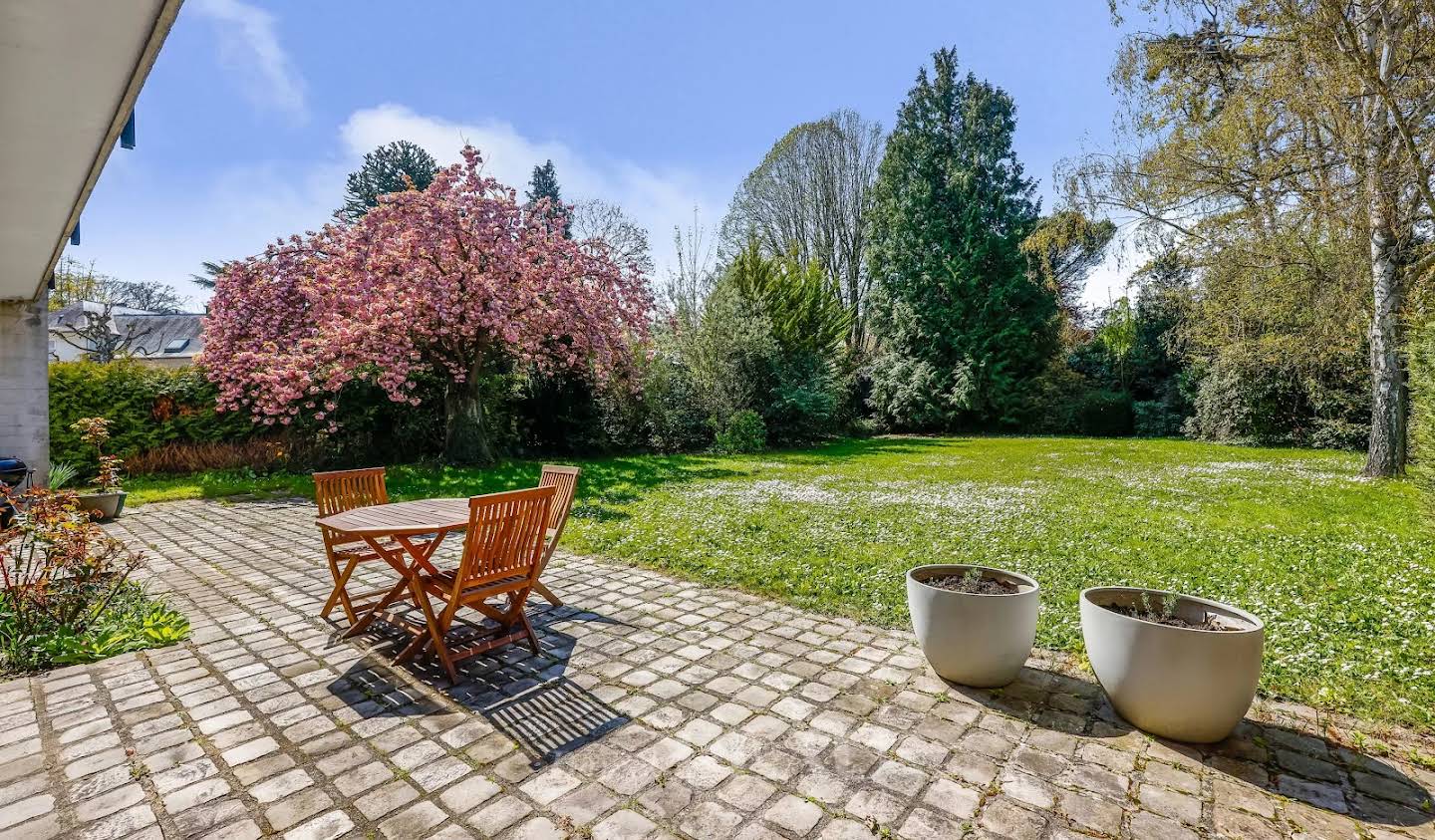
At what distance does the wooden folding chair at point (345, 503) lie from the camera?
402 cm

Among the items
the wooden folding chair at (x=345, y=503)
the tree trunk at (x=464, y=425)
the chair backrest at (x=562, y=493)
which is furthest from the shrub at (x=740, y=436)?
the wooden folding chair at (x=345, y=503)

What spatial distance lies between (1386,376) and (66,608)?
16.8m

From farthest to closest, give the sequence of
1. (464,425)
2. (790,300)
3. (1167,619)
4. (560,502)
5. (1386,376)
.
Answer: (790,300) → (464,425) → (1386,376) → (560,502) → (1167,619)

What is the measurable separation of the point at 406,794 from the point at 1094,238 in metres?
15.6

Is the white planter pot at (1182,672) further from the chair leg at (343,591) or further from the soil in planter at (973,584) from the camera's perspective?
the chair leg at (343,591)

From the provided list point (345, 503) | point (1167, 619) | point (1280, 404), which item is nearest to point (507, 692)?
point (345, 503)

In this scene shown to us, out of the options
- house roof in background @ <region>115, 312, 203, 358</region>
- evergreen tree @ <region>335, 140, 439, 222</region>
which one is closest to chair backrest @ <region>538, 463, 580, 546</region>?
evergreen tree @ <region>335, 140, 439, 222</region>

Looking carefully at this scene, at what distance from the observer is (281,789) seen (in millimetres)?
2367

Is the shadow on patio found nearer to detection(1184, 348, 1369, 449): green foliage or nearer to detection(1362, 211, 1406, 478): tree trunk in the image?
detection(1362, 211, 1406, 478): tree trunk

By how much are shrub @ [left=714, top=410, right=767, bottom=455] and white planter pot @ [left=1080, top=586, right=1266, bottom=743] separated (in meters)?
14.0

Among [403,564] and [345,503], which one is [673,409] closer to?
[345,503]

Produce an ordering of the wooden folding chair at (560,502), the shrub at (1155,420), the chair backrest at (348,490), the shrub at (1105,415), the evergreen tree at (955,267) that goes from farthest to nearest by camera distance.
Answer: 1. the evergreen tree at (955,267)
2. the shrub at (1105,415)
3. the shrub at (1155,420)
4. the chair backrest at (348,490)
5. the wooden folding chair at (560,502)

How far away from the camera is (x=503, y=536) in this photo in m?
3.51

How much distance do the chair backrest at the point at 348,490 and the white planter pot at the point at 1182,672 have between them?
468 cm
